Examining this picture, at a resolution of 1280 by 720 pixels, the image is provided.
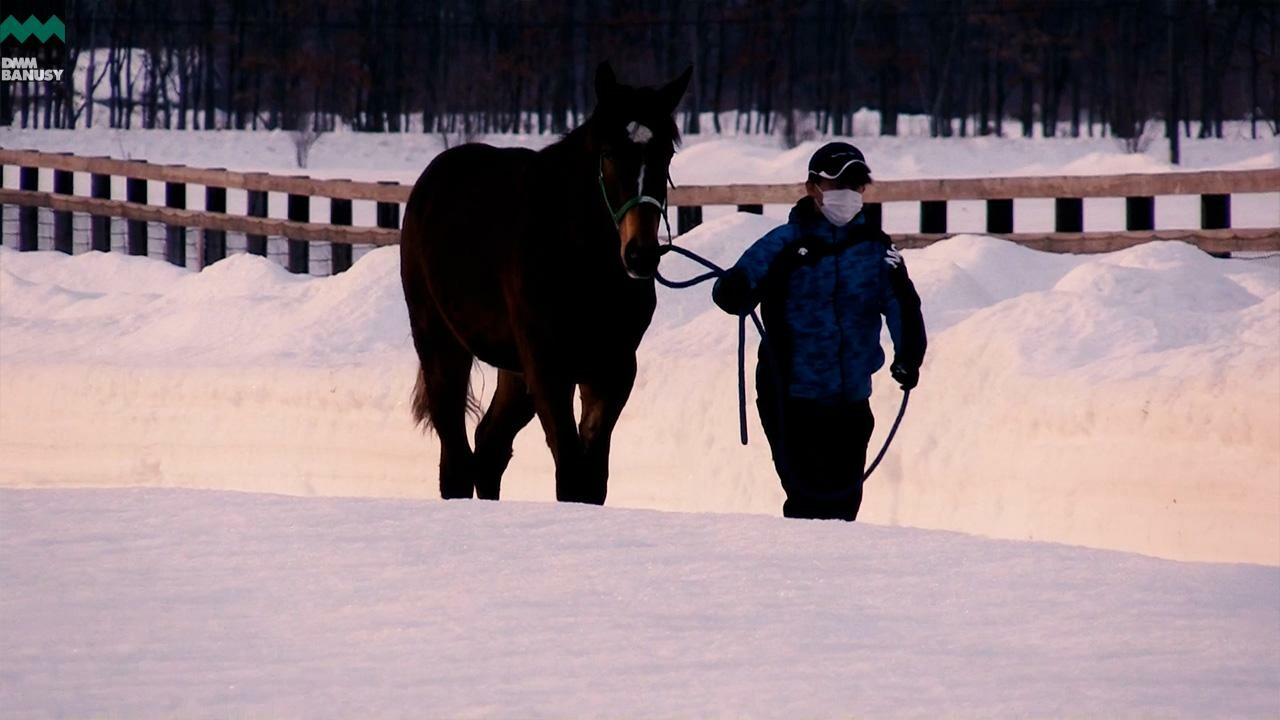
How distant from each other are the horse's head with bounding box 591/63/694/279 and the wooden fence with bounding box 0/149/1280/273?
3.81 m

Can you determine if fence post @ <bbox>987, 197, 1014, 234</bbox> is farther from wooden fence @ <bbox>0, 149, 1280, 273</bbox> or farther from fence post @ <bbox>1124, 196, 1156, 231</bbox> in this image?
fence post @ <bbox>1124, 196, 1156, 231</bbox>

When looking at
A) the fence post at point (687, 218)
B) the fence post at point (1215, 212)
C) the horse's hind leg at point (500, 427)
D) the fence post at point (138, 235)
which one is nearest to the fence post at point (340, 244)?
the fence post at point (138, 235)

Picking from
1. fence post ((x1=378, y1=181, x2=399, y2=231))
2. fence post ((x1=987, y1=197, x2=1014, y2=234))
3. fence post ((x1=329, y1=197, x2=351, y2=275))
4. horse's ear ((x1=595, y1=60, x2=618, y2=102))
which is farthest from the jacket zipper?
fence post ((x1=329, y1=197, x2=351, y2=275))

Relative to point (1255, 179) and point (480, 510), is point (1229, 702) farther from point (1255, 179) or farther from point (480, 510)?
point (1255, 179)

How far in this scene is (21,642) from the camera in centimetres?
478

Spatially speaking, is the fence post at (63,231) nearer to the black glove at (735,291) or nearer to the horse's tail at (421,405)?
the horse's tail at (421,405)

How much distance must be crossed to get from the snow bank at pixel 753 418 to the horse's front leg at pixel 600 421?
252 cm

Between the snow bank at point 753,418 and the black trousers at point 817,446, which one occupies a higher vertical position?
the black trousers at point 817,446

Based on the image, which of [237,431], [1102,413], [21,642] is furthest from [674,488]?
[21,642]

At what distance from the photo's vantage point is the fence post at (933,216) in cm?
1644

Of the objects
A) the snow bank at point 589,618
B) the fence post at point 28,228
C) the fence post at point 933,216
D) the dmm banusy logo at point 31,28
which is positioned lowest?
the fence post at point 28,228

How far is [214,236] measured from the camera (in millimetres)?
21562

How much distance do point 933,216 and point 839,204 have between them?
32.7 ft

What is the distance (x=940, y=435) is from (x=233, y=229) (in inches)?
453
